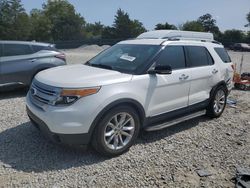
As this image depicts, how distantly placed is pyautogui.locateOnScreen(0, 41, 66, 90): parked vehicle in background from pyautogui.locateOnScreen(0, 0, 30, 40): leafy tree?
1685 inches

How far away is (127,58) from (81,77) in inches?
41.7

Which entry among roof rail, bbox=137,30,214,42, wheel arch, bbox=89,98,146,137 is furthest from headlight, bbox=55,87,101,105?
roof rail, bbox=137,30,214,42

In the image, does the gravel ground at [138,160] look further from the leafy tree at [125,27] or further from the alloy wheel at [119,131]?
the leafy tree at [125,27]

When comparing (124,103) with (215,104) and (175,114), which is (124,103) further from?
(215,104)

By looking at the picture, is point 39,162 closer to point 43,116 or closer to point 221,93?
point 43,116

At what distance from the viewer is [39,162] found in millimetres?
3949

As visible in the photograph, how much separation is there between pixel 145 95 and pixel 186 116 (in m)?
1.30

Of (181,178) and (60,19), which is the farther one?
(60,19)

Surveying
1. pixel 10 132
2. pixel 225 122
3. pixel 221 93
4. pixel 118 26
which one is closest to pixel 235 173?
pixel 225 122

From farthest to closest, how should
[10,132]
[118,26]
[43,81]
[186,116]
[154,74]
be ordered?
[118,26] → [186,116] → [10,132] → [154,74] → [43,81]

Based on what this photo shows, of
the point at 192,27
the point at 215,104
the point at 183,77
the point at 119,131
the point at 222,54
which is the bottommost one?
the point at 119,131

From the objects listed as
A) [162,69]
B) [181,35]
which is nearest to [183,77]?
[162,69]

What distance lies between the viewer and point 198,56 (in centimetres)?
555

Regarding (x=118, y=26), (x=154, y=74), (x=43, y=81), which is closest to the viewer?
(x=43, y=81)
